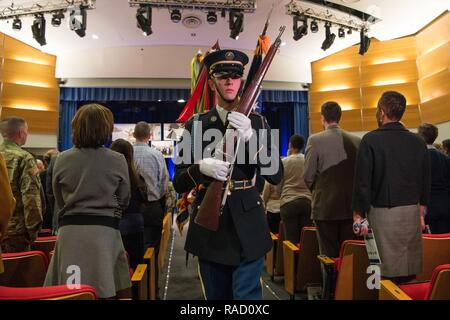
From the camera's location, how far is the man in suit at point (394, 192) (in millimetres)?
1635

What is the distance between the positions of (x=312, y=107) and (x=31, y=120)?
6.22 metres

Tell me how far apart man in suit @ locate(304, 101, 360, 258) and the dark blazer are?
538 mm

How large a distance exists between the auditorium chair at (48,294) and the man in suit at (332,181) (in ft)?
5.78

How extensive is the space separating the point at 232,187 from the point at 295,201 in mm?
1898

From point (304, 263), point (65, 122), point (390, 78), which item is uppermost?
point (390, 78)

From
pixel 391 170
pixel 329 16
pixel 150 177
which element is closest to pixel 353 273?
pixel 391 170

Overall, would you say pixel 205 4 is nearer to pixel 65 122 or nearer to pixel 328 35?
pixel 328 35

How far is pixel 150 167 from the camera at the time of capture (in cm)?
259

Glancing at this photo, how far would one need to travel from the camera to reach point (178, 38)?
658cm

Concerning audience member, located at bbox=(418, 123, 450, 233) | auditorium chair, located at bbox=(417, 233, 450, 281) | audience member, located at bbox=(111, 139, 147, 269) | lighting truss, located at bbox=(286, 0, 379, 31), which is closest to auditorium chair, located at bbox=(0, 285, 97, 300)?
audience member, located at bbox=(111, 139, 147, 269)

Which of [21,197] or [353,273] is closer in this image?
[353,273]

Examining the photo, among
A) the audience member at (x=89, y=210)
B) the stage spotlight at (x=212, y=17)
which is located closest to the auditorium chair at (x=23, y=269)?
the audience member at (x=89, y=210)
